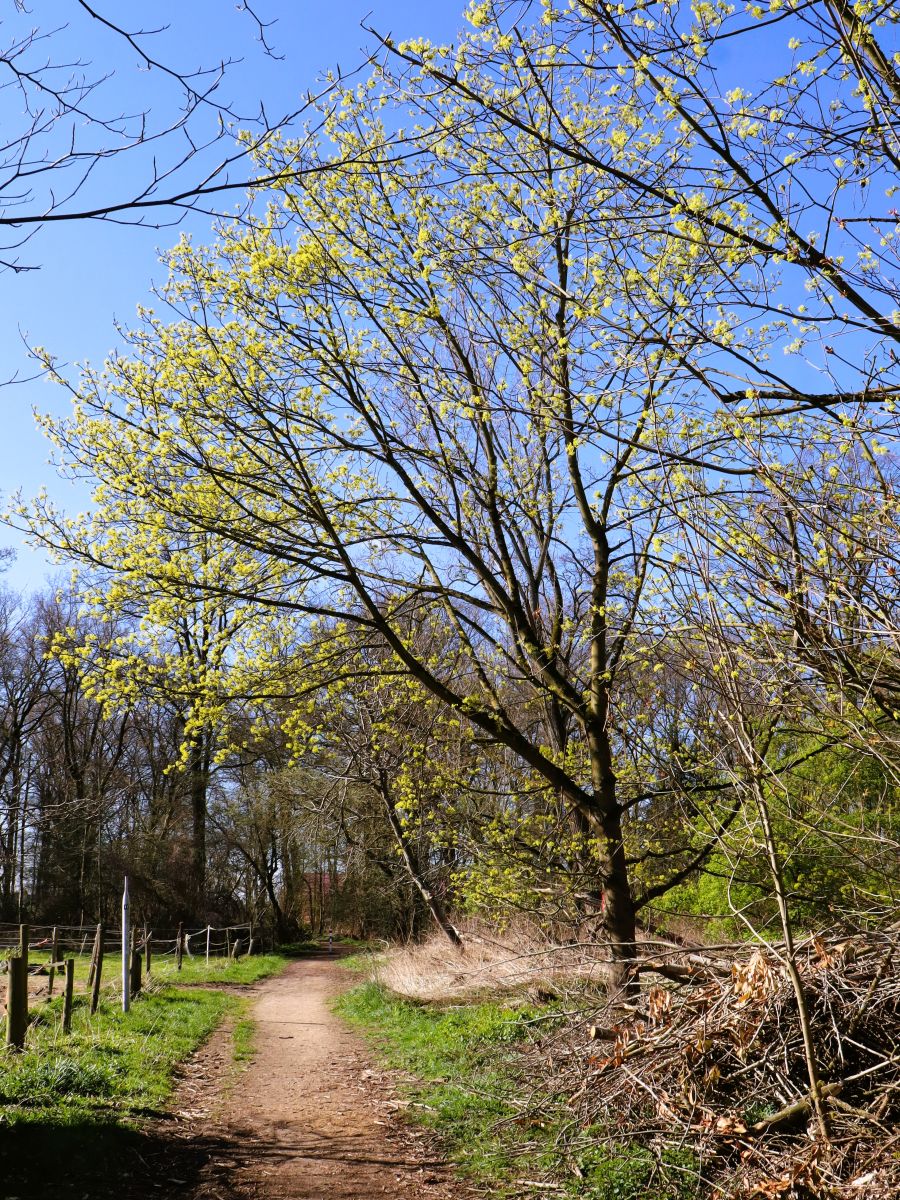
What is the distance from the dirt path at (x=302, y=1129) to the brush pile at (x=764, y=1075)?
1.38 meters

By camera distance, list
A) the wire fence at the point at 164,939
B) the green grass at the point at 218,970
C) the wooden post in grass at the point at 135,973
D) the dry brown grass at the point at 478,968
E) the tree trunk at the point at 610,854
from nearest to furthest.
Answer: the tree trunk at the point at 610,854
the dry brown grass at the point at 478,968
the wooden post in grass at the point at 135,973
the green grass at the point at 218,970
the wire fence at the point at 164,939

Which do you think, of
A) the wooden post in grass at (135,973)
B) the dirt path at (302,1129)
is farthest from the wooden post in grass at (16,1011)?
the wooden post in grass at (135,973)

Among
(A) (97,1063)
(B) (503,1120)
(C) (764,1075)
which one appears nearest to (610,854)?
(B) (503,1120)

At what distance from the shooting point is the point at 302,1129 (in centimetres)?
711

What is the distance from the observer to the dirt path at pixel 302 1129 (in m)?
5.75

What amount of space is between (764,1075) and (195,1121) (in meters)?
4.73

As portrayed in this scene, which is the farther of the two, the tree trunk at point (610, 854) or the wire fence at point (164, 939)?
the wire fence at point (164, 939)

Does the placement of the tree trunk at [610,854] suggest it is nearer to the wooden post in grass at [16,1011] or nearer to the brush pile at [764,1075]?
the brush pile at [764,1075]

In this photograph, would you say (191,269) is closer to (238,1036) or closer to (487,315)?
(487,315)

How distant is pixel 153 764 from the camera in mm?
34156

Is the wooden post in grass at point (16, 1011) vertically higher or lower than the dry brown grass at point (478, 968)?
higher

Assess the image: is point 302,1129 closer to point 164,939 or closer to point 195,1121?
point 195,1121

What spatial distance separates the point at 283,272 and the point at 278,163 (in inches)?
37.5

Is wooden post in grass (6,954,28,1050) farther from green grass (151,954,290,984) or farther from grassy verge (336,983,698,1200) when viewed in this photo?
green grass (151,954,290,984)
